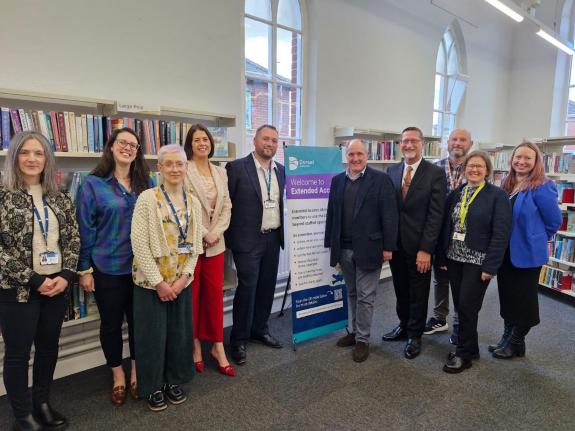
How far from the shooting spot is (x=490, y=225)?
7.84ft

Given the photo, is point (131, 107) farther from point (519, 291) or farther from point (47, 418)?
point (519, 291)

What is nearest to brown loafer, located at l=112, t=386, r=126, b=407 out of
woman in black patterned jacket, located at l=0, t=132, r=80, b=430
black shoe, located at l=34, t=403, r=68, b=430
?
black shoe, located at l=34, t=403, r=68, b=430

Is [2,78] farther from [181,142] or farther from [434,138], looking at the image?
[434,138]

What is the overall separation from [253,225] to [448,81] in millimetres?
5166

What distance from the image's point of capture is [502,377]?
8.27ft

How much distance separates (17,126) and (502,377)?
11.1 ft

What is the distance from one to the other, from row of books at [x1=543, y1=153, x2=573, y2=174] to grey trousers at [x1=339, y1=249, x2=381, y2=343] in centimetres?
350

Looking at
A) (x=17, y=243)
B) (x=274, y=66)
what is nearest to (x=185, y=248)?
(x=17, y=243)

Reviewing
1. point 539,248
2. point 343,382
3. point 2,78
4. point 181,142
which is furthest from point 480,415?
point 2,78

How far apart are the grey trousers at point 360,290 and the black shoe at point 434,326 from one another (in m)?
0.76

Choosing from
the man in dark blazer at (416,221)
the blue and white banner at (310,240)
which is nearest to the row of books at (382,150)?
the blue and white banner at (310,240)

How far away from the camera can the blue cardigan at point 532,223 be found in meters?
2.52

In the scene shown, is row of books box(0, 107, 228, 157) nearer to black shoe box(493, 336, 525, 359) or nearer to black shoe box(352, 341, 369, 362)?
black shoe box(352, 341, 369, 362)

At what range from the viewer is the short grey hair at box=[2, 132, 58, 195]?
5.80ft
